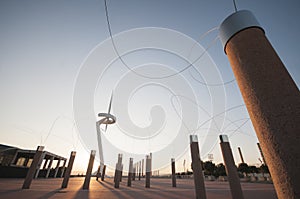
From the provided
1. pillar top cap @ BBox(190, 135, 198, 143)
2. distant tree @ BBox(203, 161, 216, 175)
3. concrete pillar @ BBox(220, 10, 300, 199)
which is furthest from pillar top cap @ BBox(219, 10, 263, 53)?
distant tree @ BBox(203, 161, 216, 175)

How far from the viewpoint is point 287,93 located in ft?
3.52

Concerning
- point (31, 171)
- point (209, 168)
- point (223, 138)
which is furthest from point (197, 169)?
point (209, 168)

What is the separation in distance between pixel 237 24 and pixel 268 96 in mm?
750

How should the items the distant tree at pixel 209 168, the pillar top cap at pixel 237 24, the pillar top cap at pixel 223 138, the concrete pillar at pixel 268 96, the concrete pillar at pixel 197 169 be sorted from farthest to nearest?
the distant tree at pixel 209 168, the pillar top cap at pixel 223 138, the concrete pillar at pixel 197 169, the pillar top cap at pixel 237 24, the concrete pillar at pixel 268 96

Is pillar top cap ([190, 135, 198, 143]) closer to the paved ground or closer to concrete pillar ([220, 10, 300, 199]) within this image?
the paved ground

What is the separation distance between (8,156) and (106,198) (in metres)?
25.6

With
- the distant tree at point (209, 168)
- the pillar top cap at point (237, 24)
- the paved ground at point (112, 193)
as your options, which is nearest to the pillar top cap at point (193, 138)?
the paved ground at point (112, 193)

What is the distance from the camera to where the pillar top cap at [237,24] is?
1401mm

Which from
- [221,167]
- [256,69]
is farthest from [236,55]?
[221,167]

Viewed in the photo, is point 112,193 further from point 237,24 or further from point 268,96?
point 237,24

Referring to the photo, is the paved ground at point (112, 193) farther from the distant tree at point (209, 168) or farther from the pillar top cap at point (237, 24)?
the distant tree at point (209, 168)

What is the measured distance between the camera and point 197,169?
5016 mm

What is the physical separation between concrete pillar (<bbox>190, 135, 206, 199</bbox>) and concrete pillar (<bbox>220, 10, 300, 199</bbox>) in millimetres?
4408

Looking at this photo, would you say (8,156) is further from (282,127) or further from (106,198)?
(282,127)
